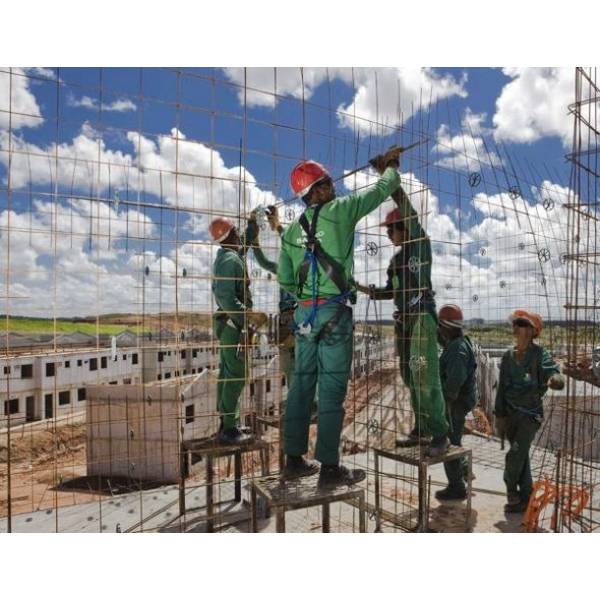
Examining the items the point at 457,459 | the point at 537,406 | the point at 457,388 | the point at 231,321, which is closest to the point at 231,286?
the point at 231,321

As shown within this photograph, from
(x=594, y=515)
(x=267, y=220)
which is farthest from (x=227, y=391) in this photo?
(x=594, y=515)

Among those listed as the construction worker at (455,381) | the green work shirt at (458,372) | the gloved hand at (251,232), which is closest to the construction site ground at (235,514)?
the construction worker at (455,381)

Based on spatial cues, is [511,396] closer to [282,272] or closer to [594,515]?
[594,515]

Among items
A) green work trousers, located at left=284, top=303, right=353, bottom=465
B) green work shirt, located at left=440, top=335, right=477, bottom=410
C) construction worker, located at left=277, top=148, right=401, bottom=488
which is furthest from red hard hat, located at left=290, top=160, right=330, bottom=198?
green work shirt, located at left=440, top=335, right=477, bottom=410

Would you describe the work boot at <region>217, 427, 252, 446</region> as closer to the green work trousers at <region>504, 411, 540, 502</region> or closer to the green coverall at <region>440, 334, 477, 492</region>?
the green coverall at <region>440, 334, 477, 492</region>

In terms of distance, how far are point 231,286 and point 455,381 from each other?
2.31 meters

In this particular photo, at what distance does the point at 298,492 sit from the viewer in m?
2.95

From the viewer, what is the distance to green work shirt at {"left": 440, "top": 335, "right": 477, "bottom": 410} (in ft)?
14.6

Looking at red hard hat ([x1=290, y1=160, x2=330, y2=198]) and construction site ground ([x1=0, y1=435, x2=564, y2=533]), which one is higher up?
red hard hat ([x1=290, y1=160, x2=330, y2=198])

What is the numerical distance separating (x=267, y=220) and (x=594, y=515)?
160 inches

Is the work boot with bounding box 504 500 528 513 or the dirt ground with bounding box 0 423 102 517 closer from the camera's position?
the work boot with bounding box 504 500 528 513

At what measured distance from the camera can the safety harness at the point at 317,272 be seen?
2998 millimetres

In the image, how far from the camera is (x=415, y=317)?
12.8 feet

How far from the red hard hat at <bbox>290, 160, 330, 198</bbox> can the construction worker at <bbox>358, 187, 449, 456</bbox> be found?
97 cm
